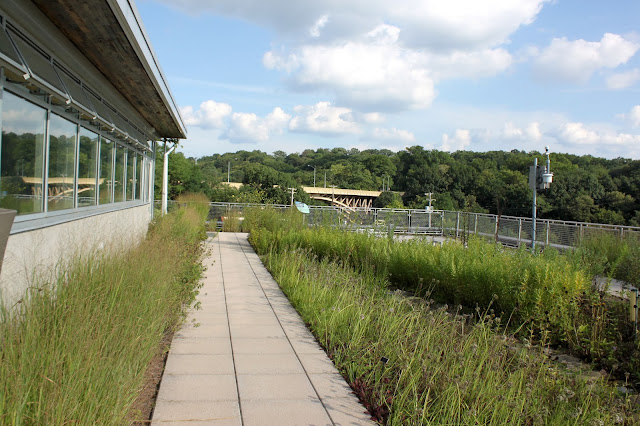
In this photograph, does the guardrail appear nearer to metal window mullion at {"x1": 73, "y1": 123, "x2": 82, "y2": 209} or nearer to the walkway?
the walkway

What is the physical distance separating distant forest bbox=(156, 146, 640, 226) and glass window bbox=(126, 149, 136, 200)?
7524mm

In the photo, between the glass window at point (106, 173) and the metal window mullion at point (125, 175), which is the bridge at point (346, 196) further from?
the glass window at point (106, 173)

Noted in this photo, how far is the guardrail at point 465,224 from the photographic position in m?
11.3

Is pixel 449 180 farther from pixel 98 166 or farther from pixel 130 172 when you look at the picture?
pixel 98 166

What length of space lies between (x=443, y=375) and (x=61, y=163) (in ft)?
15.6

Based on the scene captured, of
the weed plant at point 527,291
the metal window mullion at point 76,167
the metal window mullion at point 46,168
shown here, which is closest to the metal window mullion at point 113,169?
the metal window mullion at point 76,167

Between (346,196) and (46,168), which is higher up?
(46,168)

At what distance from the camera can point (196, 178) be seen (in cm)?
4147

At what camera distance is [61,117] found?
5.77 meters

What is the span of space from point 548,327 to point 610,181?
4459cm

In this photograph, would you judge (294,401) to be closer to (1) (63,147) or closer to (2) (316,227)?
(1) (63,147)

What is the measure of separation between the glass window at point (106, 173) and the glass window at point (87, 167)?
413 millimetres

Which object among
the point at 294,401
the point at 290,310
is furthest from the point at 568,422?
the point at 290,310

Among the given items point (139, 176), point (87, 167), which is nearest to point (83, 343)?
point (87, 167)
